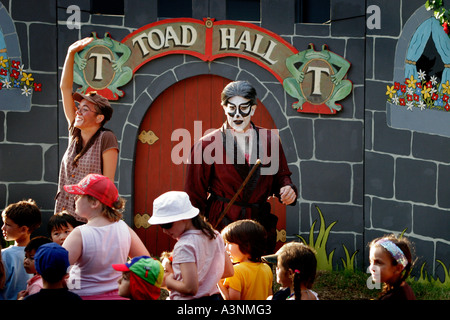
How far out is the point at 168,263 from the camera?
430 centimetres

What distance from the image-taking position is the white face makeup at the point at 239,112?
19.1 ft

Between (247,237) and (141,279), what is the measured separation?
984 millimetres

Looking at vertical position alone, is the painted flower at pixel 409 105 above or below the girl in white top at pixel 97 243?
above

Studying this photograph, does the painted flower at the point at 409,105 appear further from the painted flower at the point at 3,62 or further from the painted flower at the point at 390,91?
the painted flower at the point at 3,62

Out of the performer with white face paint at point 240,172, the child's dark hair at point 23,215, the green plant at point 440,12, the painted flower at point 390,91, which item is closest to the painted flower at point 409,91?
the painted flower at point 390,91

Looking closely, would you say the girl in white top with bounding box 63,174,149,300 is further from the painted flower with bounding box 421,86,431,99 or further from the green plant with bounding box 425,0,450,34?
the green plant with bounding box 425,0,450,34

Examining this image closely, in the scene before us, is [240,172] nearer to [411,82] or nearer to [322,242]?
[322,242]

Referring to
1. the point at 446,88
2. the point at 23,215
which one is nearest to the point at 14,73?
the point at 23,215

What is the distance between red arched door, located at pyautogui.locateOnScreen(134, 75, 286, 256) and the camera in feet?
26.2

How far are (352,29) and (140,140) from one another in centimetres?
245

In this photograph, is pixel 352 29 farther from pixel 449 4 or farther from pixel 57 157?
pixel 57 157

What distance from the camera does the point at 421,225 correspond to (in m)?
7.53

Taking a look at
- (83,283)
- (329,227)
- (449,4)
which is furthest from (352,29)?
(83,283)

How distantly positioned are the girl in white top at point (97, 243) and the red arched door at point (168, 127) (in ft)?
11.4
